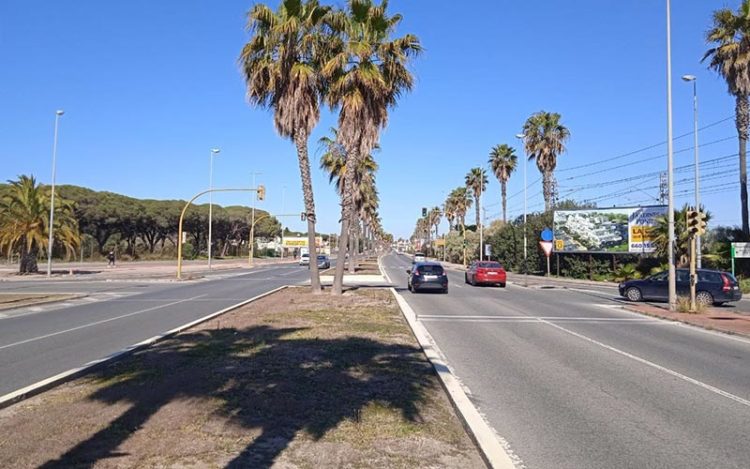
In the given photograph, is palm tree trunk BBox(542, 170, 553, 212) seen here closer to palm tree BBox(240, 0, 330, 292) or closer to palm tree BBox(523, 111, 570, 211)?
palm tree BBox(523, 111, 570, 211)

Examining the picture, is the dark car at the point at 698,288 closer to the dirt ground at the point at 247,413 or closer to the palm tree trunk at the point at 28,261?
the dirt ground at the point at 247,413

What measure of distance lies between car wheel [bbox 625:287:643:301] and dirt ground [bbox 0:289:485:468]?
17.4 meters

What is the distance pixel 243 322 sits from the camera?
595 inches

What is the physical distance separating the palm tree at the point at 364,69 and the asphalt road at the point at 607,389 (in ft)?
27.4

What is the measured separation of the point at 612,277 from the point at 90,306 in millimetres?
36223

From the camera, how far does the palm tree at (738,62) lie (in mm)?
35531

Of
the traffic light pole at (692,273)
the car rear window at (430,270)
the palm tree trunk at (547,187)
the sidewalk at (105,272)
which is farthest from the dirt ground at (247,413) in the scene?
the palm tree trunk at (547,187)

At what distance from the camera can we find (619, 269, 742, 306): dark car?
23.7 metres

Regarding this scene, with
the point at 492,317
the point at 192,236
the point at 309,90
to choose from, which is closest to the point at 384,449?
the point at 492,317

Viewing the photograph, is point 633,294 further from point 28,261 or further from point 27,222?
point 28,261

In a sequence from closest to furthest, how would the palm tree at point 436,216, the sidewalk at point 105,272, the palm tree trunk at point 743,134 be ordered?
the palm tree trunk at point 743,134
the sidewalk at point 105,272
the palm tree at point 436,216

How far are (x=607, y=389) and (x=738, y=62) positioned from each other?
34361 millimetres

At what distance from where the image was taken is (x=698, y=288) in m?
24.1

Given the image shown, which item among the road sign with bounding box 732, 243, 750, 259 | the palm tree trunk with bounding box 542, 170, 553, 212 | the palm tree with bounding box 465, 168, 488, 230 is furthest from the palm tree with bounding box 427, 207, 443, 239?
the road sign with bounding box 732, 243, 750, 259
